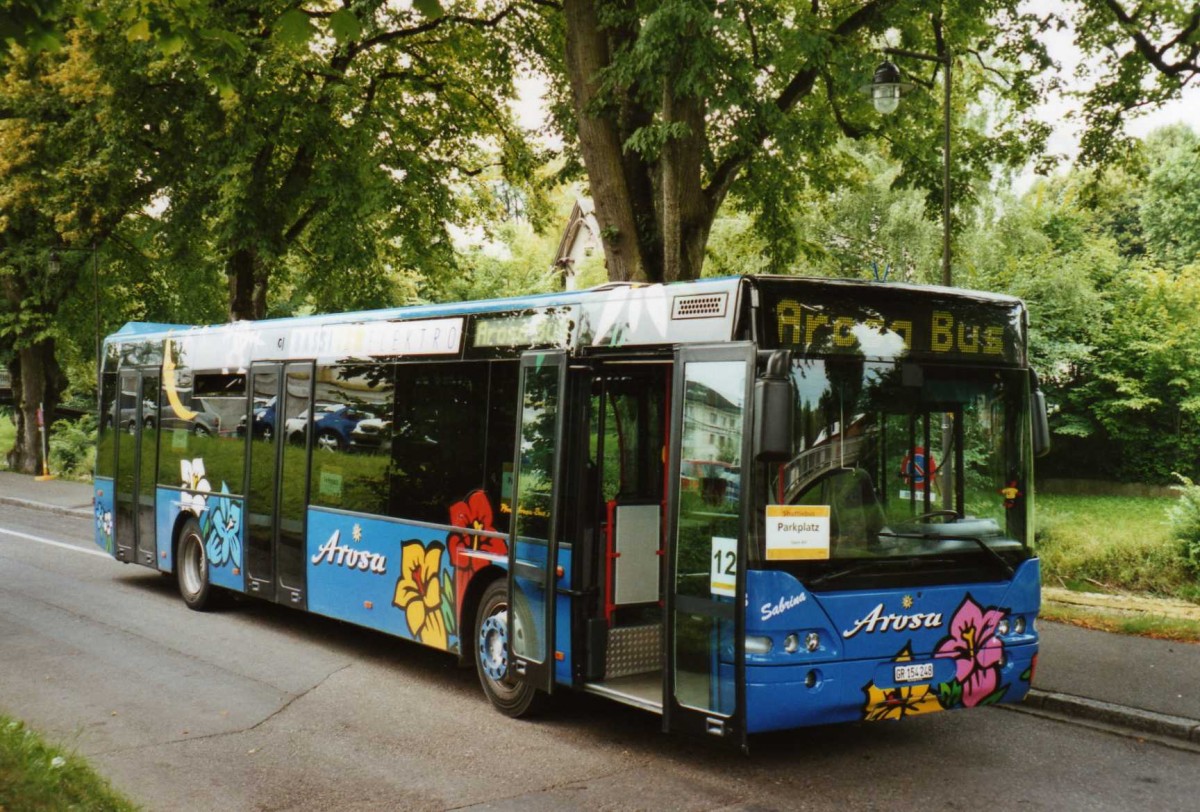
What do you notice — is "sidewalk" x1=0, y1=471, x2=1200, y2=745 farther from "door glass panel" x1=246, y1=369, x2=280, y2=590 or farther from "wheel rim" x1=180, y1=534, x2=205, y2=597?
"wheel rim" x1=180, y1=534, x2=205, y2=597

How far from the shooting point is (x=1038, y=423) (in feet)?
24.4

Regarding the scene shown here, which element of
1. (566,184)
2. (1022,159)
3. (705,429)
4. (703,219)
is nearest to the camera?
(705,429)

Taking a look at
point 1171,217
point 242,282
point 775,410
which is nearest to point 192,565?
point 775,410

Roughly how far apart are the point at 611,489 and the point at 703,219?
782 cm

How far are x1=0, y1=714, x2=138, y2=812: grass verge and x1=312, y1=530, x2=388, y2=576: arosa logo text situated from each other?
145 inches

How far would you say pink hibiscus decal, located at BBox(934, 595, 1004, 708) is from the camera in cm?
692

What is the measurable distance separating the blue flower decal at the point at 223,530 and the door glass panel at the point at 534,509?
16.2 ft

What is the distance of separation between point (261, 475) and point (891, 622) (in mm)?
6951

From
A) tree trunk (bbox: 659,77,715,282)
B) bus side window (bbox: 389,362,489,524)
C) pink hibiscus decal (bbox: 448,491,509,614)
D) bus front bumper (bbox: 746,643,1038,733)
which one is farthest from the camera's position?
tree trunk (bbox: 659,77,715,282)

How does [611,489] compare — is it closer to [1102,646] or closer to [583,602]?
[583,602]

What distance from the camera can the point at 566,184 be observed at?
21.0 m

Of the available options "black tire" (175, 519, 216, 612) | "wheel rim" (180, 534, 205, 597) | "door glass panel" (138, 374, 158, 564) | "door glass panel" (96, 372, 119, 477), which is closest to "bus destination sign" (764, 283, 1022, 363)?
"black tire" (175, 519, 216, 612)

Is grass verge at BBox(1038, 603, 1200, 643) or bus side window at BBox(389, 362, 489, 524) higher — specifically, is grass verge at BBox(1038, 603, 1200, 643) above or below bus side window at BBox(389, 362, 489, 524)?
below

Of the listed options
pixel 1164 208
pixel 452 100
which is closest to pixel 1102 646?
pixel 452 100
